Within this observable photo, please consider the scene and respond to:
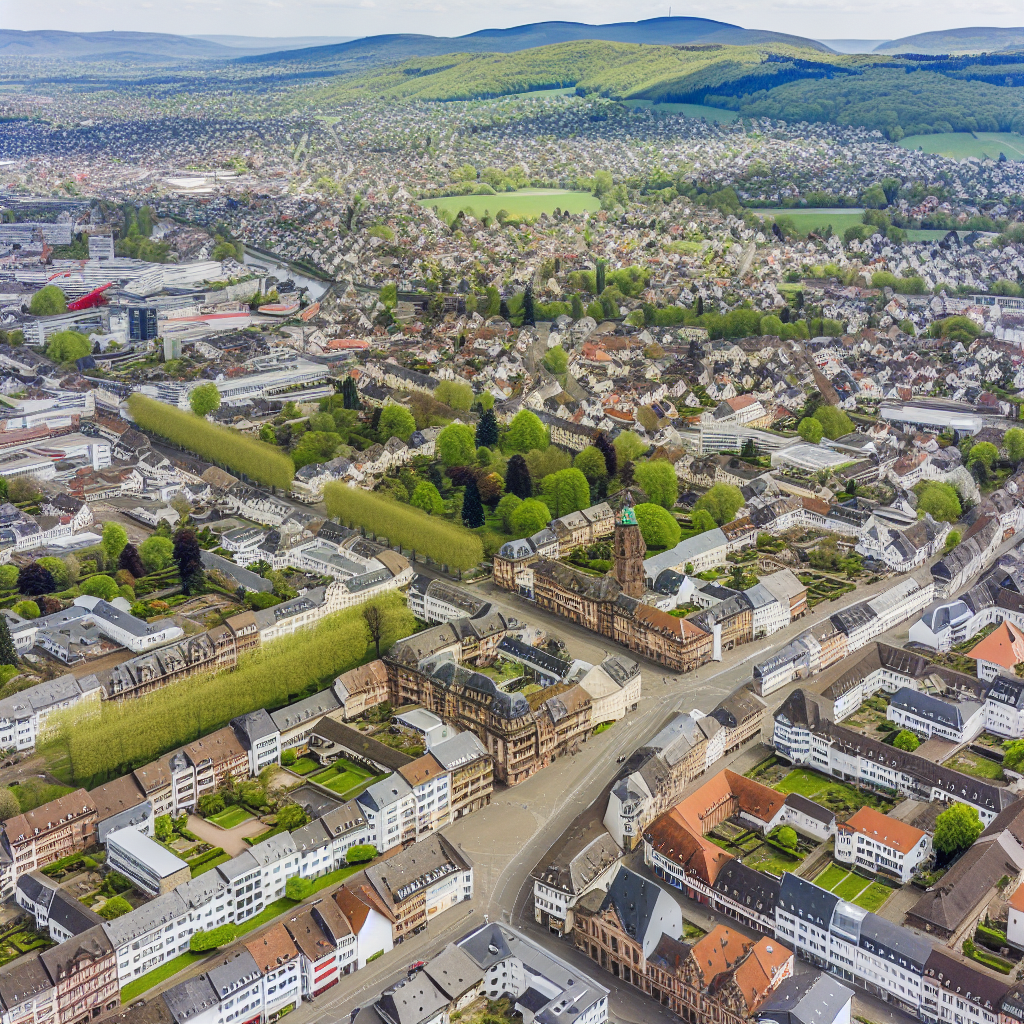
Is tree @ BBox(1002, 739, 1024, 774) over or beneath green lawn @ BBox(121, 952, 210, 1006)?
over

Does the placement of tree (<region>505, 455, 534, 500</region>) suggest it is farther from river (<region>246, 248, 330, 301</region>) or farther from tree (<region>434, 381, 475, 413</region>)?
river (<region>246, 248, 330, 301</region>)

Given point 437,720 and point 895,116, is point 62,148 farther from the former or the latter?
point 437,720

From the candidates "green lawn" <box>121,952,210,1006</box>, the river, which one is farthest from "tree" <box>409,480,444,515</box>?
the river

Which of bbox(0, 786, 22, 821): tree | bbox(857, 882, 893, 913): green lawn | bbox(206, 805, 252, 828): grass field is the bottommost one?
bbox(206, 805, 252, 828): grass field

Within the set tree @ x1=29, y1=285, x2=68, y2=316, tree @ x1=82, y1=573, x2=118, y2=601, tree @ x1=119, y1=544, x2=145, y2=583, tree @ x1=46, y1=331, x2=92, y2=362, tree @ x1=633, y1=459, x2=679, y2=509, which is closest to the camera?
tree @ x1=82, y1=573, x2=118, y2=601

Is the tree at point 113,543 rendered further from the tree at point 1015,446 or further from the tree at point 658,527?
the tree at point 1015,446

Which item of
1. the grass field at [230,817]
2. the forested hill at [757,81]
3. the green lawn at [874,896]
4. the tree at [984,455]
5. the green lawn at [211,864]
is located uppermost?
the forested hill at [757,81]

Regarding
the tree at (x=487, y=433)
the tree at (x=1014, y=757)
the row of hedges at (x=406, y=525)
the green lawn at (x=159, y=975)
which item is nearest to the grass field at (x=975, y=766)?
the tree at (x=1014, y=757)
